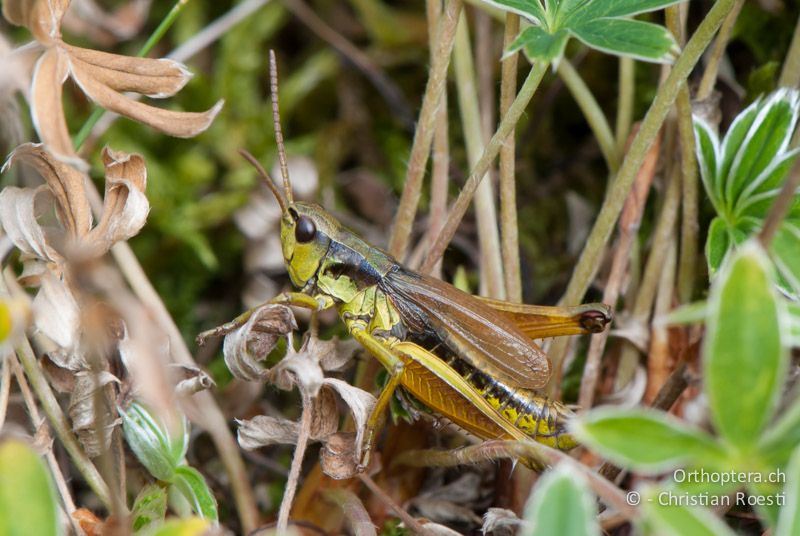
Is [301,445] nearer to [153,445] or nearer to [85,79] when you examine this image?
[153,445]

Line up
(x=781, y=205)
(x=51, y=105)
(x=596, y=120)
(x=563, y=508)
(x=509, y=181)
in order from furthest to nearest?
(x=596, y=120), (x=509, y=181), (x=51, y=105), (x=781, y=205), (x=563, y=508)

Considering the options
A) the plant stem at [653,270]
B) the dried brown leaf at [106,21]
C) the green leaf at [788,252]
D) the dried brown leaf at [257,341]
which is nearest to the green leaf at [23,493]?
the dried brown leaf at [257,341]

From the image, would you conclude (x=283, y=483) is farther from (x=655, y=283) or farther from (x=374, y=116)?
(x=374, y=116)

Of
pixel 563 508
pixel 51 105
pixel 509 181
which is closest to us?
pixel 563 508

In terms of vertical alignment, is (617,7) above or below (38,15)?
above

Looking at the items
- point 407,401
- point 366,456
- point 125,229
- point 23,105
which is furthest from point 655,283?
point 23,105

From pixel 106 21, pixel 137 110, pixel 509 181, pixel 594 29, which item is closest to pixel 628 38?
pixel 594 29

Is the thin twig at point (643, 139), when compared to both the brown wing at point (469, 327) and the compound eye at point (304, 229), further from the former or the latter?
the compound eye at point (304, 229)
